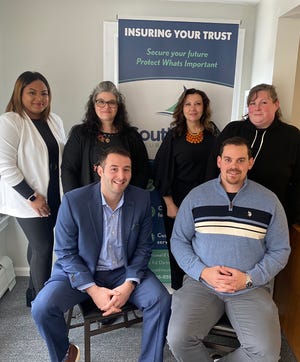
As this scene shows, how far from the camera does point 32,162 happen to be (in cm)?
214

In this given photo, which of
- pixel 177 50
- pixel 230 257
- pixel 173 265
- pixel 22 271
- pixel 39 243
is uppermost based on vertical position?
Answer: pixel 177 50

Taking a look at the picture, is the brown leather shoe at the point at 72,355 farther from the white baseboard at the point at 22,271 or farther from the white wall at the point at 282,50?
the white wall at the point at 282,50

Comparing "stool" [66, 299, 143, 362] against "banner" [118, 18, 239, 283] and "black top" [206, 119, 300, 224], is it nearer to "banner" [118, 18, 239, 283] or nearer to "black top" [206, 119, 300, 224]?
"black top" [206, 119, 300, 224]

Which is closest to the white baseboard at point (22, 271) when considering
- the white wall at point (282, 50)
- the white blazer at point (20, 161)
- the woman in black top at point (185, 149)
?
the white blazer at point (20, 161)

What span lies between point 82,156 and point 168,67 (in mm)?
911

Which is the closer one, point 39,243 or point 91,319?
point 91,319

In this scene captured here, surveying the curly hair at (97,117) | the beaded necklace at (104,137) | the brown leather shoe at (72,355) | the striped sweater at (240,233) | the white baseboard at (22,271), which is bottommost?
the white baseboard at (22,271)

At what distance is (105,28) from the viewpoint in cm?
268

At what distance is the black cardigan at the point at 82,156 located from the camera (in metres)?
2.20

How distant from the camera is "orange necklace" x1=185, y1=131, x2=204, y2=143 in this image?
227 cm

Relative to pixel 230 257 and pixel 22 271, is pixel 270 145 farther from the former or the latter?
pixel 22 271

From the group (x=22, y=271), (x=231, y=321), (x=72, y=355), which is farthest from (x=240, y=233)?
(x=22, y=271)

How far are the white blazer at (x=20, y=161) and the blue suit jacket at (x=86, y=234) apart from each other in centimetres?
38

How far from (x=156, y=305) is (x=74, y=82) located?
75.6 inches
